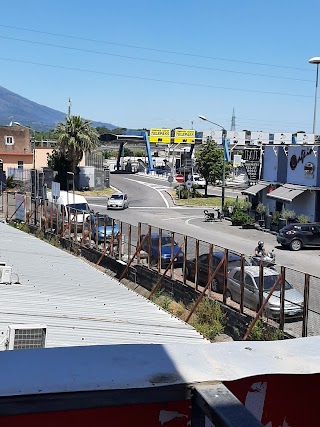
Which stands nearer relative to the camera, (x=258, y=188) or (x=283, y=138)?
(x=258, y=188)

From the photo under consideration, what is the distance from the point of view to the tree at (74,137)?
5428cm

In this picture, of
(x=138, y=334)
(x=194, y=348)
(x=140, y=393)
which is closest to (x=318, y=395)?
(x=194, y=348)

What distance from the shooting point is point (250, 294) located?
1330 centimetres

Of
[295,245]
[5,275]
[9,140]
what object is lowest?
[295,245]

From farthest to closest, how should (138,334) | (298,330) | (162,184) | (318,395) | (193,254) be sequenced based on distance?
(162,184) < (193,254) < (298,330) < (138,334) < (318,395)

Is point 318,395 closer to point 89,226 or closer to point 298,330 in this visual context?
point 298,330

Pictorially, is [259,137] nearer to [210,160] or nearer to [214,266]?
[210,160]

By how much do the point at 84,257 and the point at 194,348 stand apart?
66.5 feet

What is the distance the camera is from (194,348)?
9.18 ft

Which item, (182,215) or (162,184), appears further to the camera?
(162,184)

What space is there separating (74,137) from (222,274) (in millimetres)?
42451

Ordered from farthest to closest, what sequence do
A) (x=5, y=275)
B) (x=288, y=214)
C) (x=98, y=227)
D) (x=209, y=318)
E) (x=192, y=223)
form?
(x=192, y=223) < (x=288, y=214) < (x=98, y=227) < (x=209, y=318) < (x=5, y=275)

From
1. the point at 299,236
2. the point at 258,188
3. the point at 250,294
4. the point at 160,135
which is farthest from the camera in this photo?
the point at 160,135

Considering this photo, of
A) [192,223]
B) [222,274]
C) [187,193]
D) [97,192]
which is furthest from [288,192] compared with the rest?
[97,192]
